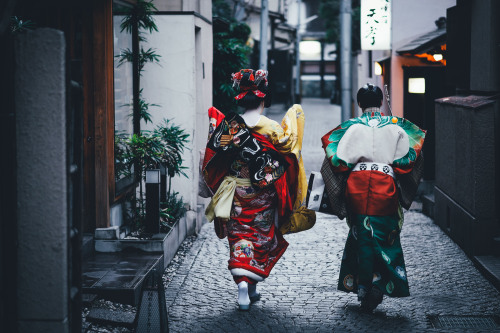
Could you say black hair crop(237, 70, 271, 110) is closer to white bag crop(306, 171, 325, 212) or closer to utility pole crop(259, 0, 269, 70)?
white bag crop(306, 171, 325, 212)

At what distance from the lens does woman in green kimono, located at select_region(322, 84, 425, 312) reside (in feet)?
21.7

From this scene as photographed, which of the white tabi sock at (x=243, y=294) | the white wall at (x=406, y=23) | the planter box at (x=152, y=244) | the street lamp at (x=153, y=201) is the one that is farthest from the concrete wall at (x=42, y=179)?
the white wall at (x=406, y=23)

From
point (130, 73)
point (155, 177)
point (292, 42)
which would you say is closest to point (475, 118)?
point (155, 177)

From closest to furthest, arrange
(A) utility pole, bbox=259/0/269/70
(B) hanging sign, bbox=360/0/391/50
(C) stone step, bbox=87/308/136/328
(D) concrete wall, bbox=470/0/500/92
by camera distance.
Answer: (C) stone step, bbox=87/308/136/328 → (D) concrete wall, bbox=470/0/500/92 → (B) hanging sign, bbox=360/0/391/50 → (A) utility pole, bbox=259/0/269/70

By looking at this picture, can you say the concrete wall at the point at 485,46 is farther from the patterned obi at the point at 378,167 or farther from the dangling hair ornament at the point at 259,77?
the dangling hair ornament at the point at 259,77

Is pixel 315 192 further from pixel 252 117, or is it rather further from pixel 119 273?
pixel 119 273

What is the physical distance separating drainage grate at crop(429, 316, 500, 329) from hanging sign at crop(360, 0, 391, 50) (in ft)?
34.7

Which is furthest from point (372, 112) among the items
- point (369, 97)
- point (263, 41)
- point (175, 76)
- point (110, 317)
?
point (263, 41)

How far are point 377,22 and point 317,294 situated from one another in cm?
1027

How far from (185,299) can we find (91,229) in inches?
77.0

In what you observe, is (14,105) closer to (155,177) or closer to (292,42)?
(155,177)

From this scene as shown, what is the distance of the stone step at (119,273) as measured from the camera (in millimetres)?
6801

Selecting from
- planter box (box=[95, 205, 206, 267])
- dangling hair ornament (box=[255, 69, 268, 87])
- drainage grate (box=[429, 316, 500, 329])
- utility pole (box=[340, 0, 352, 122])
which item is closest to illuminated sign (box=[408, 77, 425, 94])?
utility pole (box=[340, 0, 352, 122])

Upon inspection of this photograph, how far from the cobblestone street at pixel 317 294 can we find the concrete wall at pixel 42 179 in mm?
2225
